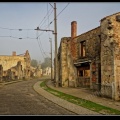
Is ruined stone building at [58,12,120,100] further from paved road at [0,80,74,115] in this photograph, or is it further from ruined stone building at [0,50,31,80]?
ruined stone building at [0,50,31,80]

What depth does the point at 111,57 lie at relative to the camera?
14.2m

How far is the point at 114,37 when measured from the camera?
1452cm

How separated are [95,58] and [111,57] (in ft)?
19.4

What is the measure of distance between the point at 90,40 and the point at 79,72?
445 centimetres

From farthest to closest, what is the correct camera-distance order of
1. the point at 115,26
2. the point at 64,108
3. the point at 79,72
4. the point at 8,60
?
1. the point at 8,60
2. the point at 79,72
3. the point at 115,26
4. the point at 64,108

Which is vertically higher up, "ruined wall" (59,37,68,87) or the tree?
the tree

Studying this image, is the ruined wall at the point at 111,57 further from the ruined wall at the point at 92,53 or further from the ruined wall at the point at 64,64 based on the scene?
the ruined wall at the point at 64,64

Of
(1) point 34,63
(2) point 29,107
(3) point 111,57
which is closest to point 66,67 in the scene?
(3) point 111,57

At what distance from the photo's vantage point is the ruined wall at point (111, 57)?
13750mm

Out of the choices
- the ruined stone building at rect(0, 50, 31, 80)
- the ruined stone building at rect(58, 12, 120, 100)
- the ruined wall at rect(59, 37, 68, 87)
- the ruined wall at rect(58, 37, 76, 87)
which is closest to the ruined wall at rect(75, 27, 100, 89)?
the ruined stone building at rect(58, 12, 120, 100)

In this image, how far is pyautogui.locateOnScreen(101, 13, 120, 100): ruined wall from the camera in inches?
541

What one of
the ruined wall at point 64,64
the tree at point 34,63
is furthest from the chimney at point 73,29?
the tree at point 34,63
